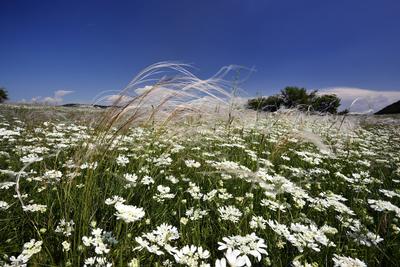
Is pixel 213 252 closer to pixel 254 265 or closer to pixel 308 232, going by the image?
pixel 254 265

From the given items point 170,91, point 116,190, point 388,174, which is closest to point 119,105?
point 170,91

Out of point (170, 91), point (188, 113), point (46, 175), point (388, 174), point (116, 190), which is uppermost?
point (170, 91)

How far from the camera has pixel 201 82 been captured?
6.20 feet

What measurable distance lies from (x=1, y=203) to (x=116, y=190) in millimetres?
886

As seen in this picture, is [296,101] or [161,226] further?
[296,101]

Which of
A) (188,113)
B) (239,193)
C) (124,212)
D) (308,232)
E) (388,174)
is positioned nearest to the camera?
(124,212)

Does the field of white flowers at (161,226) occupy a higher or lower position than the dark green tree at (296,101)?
lower

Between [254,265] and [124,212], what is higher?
[124,212]

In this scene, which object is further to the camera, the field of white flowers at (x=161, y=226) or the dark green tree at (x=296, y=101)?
the dark green tree at (x=296, y=101)

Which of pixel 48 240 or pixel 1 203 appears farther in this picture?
pixel 1 203

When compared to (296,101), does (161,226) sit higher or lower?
lower

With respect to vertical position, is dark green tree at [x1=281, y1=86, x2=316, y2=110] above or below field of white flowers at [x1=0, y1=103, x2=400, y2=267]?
above

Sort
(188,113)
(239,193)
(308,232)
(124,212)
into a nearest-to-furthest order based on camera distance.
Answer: (124,212), (308,232), (188,113), (239,193)

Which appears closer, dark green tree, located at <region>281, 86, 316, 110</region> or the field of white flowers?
the field of white flowers
